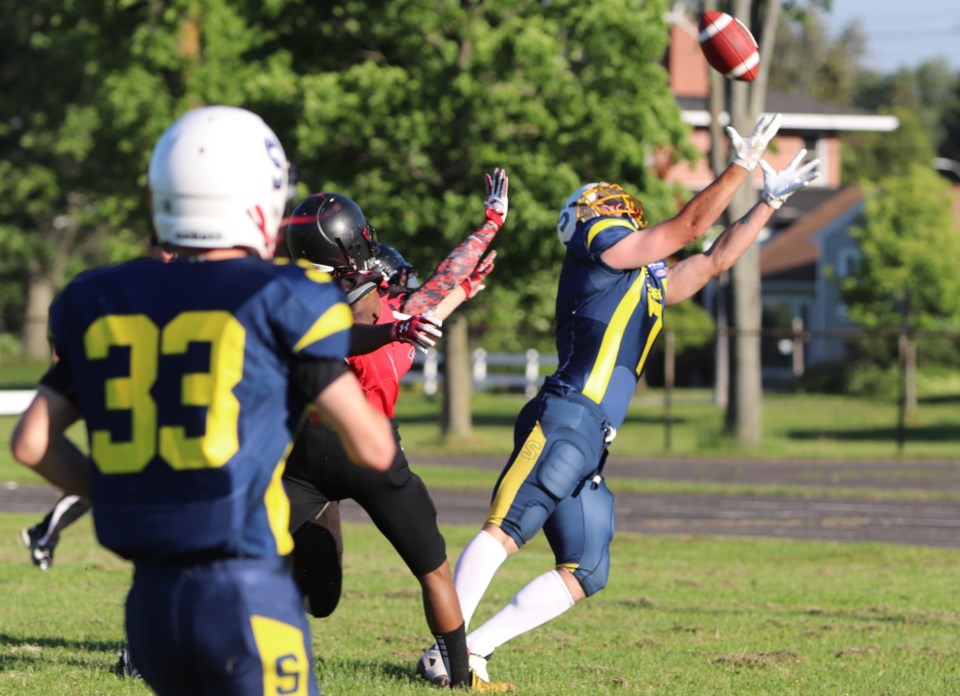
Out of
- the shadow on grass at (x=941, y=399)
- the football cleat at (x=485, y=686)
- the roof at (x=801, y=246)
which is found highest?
the roof at (x=801, y=246)

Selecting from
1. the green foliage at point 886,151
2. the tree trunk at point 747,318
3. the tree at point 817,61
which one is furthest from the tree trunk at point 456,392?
the tree at point 817,61

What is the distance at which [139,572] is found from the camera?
11.5 feet

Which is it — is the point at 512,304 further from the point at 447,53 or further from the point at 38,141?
the point at 38,141

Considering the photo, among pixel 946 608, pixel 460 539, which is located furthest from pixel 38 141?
pixel 946 608

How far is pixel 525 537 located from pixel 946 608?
4.15 m

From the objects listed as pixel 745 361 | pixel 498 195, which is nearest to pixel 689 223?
pixel 498 195

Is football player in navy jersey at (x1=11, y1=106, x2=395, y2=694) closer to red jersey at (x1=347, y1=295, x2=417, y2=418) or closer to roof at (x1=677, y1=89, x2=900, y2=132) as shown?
red jersey at (x1=347, y1=295, x2=417, y2=418)

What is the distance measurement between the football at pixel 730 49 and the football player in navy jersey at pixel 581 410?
772 mm

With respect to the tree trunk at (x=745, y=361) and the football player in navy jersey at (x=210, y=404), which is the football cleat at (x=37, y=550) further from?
the tree trunk at (x=745, y=361)

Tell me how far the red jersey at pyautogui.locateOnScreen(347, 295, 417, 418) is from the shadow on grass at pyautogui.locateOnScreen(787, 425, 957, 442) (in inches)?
977

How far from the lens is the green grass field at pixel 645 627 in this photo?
6.95m

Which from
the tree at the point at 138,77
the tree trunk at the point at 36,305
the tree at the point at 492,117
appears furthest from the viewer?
the tree trunk at the point at 36,305

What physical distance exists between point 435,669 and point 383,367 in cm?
135

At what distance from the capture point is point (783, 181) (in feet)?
22.4
